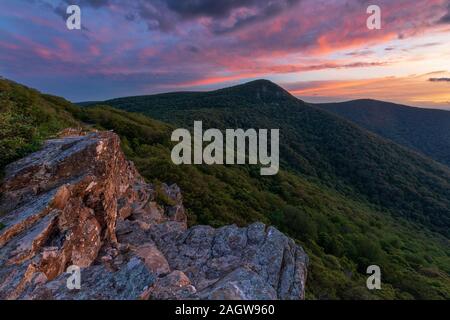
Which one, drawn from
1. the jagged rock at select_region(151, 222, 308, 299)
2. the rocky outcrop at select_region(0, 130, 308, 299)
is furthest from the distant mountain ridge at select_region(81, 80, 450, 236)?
the rocky outcrop at select_region(0, 130, 308, 299)

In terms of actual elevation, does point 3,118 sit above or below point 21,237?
above

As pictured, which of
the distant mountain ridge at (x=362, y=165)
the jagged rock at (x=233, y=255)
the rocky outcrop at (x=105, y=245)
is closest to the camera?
the rocky outcrop at (x=105, y=245)

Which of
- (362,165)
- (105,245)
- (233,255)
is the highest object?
(105,245)

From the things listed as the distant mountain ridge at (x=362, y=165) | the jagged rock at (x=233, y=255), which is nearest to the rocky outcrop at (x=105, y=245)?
the jagged rock at (x=233, y=255)

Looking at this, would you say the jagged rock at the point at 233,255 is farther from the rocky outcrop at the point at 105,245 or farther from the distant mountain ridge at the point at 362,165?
the distant mountain ridge at the point at 362,165

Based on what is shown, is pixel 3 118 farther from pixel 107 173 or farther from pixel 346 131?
pixel 346 131

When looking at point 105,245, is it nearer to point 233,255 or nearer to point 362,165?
point 233,255

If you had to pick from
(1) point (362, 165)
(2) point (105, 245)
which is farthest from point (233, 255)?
(1) point (362, 165)

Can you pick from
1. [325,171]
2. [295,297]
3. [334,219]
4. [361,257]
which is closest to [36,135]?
[295,297]
